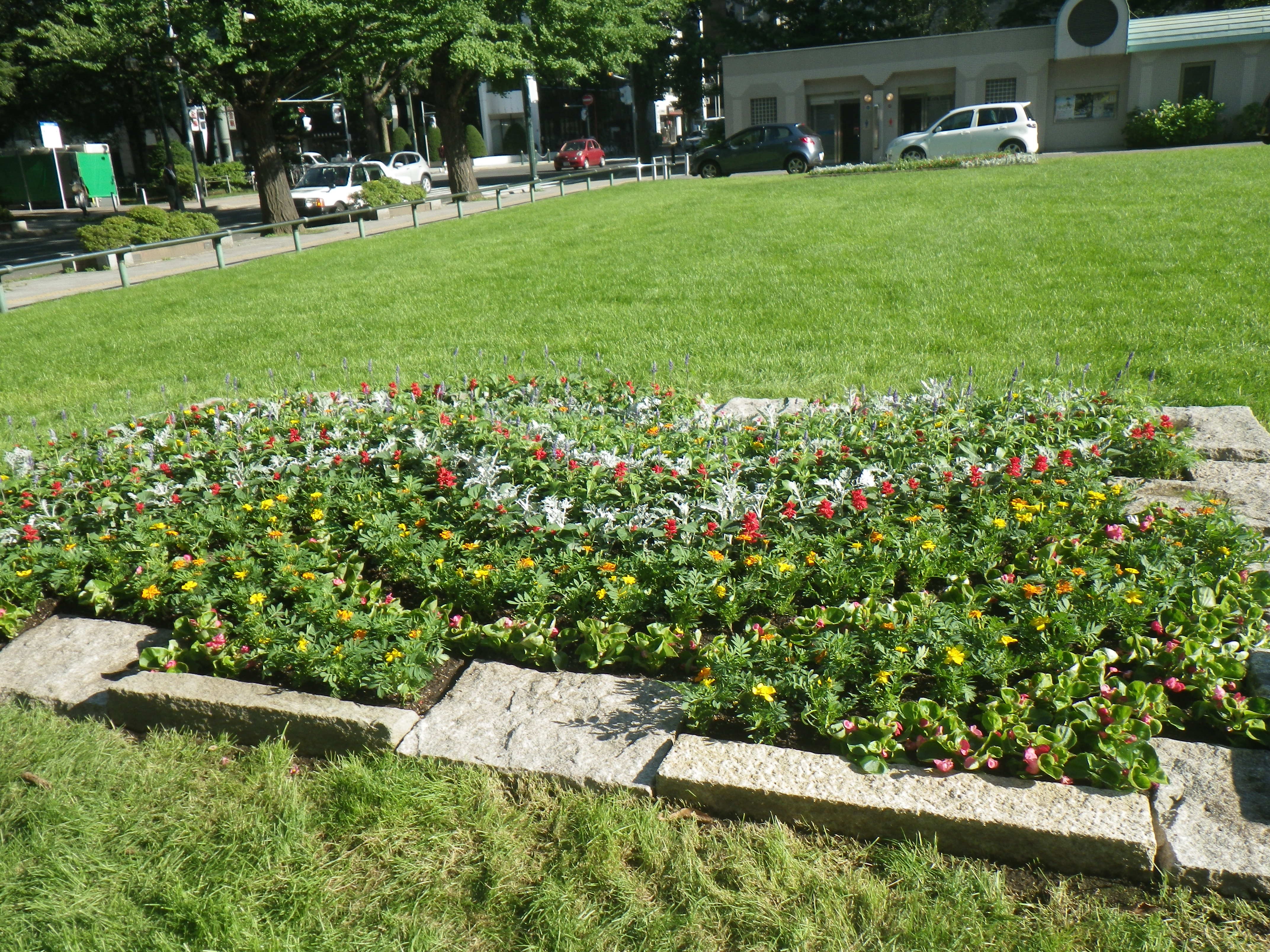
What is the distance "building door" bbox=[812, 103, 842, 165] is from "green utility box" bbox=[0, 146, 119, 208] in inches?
1044

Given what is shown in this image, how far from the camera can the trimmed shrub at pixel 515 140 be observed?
68.8 meters

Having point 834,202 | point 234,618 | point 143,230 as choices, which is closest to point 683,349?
point 234,618

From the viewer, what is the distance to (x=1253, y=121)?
3228cm

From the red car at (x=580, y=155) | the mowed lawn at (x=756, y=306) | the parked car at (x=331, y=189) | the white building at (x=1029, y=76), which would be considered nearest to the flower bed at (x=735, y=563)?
the mowed lawn at (x=756, y=306)

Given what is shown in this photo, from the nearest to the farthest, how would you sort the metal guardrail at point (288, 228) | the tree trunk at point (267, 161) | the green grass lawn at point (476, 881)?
the green grass lawn at point (476, 881) < the metal guardrail at point (288, 228) < the tree trunk at point (267, 161)

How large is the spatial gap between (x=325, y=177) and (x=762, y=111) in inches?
753

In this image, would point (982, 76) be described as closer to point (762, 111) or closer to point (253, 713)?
point (762, 111)

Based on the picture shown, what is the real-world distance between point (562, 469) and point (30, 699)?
2.14 meters

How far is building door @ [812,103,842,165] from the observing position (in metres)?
39.1

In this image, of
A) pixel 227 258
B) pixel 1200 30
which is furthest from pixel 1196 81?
pixel 227 258

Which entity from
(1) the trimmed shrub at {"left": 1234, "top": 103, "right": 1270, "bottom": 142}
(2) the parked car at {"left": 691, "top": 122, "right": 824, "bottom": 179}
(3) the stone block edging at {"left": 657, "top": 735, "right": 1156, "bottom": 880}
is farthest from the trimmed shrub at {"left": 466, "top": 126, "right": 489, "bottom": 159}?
(3) the stone block edging at {"left": 657, "top": 735, "right": 1156, "bottom": 880}

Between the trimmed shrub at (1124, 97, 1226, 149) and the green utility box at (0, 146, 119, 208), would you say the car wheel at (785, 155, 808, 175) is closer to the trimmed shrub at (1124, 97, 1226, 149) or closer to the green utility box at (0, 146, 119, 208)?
the trimmed shrub at (1124, 97, 1226, 149)

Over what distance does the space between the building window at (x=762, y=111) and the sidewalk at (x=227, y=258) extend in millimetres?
16056

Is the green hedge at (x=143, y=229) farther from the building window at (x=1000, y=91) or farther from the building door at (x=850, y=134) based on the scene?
the building window at (x=1000, y=91)
